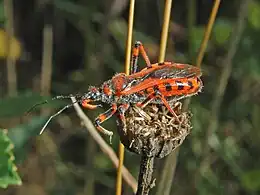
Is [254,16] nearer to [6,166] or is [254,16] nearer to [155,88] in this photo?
[155,88]

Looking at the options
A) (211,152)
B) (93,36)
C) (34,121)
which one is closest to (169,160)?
(34,121)

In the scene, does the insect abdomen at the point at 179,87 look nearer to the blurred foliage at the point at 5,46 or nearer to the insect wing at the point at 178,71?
the insect wing at the point at 178,71

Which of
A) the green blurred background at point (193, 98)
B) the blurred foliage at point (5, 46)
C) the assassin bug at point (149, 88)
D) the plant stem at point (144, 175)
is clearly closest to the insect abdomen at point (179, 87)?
the assassin bug at point (149, 88)

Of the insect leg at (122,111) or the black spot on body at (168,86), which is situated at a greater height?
the black spot on body at (168,86)

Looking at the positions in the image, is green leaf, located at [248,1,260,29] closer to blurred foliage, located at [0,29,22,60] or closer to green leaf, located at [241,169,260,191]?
green leaf, located at [241,169,260,191]

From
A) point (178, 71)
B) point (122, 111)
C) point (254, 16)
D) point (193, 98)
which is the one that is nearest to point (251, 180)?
point (193, 98)

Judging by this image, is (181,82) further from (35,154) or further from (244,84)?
(35,154)
